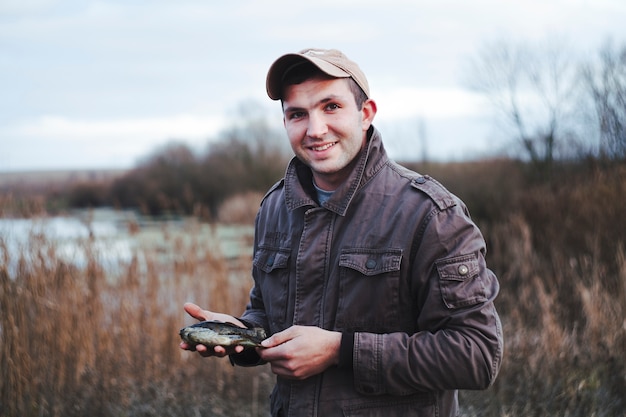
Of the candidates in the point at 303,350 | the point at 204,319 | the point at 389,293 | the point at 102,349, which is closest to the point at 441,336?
the point at 389,293

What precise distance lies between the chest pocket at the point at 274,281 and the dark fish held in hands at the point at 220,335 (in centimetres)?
10

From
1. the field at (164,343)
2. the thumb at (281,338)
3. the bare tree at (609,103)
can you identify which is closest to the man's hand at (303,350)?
the thumb at (281,338)

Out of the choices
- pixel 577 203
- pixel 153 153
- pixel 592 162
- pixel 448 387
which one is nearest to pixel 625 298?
pixel 577 203

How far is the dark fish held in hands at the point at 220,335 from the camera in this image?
6.35 feet

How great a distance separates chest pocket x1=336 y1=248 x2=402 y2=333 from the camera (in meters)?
1.84

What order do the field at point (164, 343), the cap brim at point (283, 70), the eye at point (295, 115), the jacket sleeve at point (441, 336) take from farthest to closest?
the field at point (164, 343) → the eye at point (295, 115) → the cap brim at point (283, 70) → the jacket sleeve at point (441, 336)

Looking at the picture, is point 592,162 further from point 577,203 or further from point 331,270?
point 331,270

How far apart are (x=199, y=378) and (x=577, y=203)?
5.71 meters

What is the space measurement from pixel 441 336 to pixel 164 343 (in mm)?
3919

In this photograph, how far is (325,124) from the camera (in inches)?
77.2

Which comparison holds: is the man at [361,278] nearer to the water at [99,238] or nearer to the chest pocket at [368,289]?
the chest pocket at [368,289]

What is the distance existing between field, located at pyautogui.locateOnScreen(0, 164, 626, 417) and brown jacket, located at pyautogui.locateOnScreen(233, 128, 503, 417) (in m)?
2.52

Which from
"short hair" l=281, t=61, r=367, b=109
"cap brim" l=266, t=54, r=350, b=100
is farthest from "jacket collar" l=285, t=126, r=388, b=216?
"cap brim" l=266, t=54, r=350, b=100

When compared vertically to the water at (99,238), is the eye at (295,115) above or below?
above
